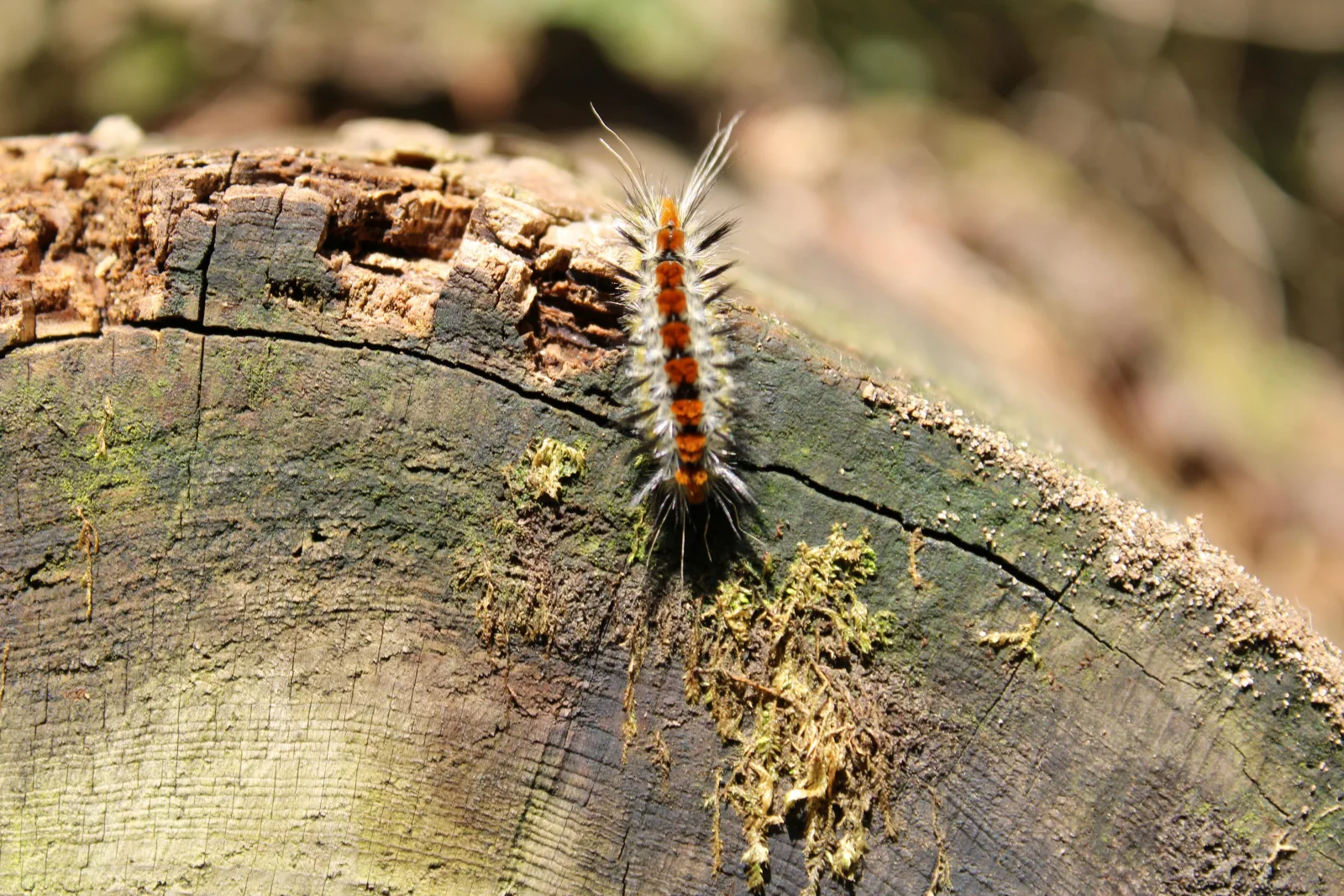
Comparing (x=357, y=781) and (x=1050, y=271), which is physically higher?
(x=1050, y=271)

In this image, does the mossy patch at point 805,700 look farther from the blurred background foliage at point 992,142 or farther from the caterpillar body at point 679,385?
the blurred background foliage at point 992,142

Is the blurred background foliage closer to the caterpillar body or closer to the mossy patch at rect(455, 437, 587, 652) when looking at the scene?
the caterpillar body

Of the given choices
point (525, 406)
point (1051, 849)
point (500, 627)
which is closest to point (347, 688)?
point (500, 627)

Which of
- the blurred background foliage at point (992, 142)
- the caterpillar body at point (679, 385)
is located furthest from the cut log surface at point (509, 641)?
the blurred background foliage at point (992, 142)

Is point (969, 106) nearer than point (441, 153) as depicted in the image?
No

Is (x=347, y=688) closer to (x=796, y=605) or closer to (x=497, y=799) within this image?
(x=497, y=799)

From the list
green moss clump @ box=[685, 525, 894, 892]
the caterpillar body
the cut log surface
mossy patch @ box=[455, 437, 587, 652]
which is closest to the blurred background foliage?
the caterpillar body
